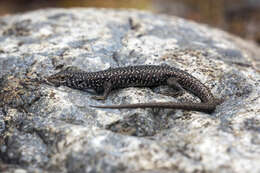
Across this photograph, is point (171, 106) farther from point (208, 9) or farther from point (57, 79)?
point (208, 9)

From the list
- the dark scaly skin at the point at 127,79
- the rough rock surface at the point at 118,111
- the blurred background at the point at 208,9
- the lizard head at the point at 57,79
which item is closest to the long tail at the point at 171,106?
the rough rock surface at the point at 118,111

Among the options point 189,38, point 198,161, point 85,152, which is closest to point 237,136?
point 198,161

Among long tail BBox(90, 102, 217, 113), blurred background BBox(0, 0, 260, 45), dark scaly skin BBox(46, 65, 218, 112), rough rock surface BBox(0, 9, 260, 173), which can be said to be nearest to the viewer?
rough rock surface BBox(0, 9, 260, 173)

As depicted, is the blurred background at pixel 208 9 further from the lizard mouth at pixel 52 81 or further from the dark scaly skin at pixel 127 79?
the lizard mouth at pixel 52 81

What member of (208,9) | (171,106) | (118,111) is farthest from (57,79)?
(208,9)

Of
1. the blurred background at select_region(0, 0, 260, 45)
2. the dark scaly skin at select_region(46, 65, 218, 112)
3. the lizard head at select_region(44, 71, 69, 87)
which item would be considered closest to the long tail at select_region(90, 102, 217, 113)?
the dark scaly skin at select_region(46, 65, 218, 112)

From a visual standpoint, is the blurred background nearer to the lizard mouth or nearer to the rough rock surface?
the rough rock surface

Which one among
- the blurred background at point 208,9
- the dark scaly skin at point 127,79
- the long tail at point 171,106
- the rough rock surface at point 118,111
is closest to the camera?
the rough rock surface at point 118,111
